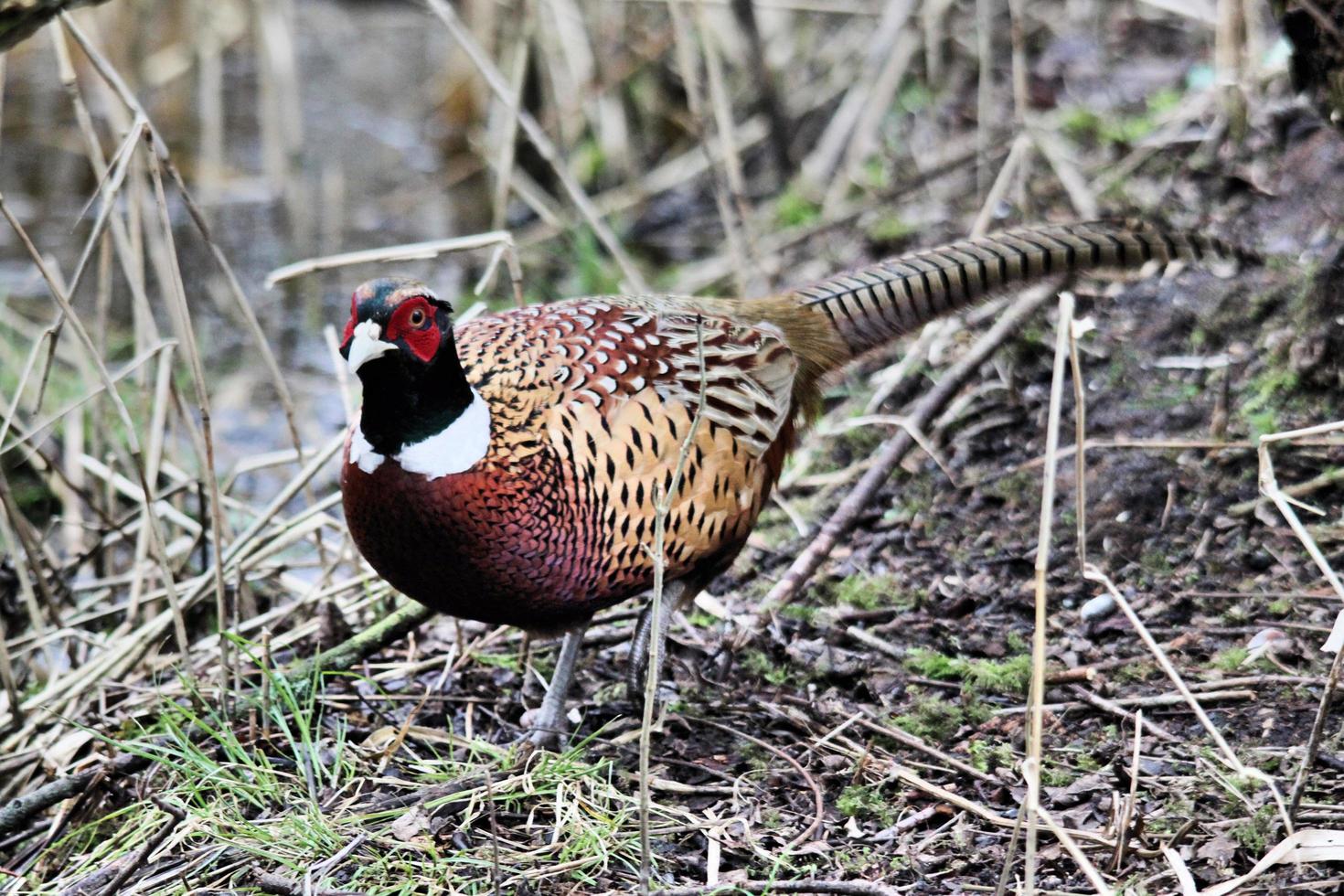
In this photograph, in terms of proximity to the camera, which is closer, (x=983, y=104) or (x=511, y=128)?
(x=511, y=128)

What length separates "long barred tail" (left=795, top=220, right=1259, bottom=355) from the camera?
354 centimetres

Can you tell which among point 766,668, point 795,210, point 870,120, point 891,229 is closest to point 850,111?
point 870,120

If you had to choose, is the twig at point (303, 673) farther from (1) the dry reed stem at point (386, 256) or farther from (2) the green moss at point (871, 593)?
(2) the green moss at point (871, 593)

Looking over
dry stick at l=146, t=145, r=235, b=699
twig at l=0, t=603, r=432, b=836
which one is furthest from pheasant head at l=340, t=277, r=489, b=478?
twig at l=0, t=603, r=432, b=836

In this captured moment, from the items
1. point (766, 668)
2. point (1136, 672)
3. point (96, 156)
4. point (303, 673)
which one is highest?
point (96, 156)

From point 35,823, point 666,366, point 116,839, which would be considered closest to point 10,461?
point 35,823

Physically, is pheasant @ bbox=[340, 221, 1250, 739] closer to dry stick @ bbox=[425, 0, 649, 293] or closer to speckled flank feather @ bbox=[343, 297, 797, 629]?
speckled flank feather @ bbox=[343, 297, 797, 629]

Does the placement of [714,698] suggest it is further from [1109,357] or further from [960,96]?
[960,96]

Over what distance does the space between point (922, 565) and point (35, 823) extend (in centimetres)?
243

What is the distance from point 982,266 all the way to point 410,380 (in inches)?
60.5

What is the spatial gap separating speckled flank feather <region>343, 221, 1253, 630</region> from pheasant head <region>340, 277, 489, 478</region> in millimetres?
39

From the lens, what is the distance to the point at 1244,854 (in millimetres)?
2693

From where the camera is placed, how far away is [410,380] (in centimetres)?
286

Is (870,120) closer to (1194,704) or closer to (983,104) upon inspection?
(983,104)
